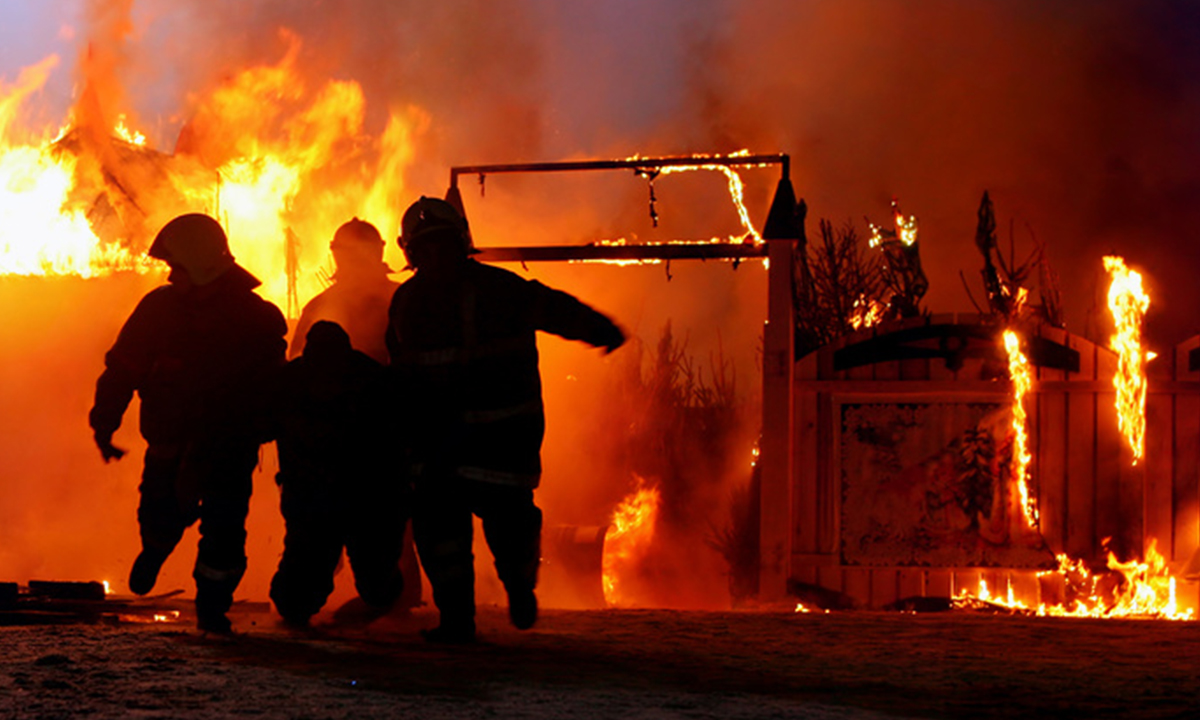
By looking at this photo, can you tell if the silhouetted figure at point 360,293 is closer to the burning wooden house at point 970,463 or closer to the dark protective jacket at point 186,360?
the dark protective jacket at point 186,360

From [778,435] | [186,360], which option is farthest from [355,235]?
→ [778,435]

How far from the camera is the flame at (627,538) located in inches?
876

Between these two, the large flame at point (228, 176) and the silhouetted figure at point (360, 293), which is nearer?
the silhouetted figure at point (360, 293)

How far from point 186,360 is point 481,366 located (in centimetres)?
139

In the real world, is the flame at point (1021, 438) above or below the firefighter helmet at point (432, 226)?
below

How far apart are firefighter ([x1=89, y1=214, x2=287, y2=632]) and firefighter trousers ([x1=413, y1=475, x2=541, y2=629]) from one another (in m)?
0.88

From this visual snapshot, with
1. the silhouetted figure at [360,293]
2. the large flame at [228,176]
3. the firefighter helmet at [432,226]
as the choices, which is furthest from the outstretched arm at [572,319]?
the large flame at [228,176]

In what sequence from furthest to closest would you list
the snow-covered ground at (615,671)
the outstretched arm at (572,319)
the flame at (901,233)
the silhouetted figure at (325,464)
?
the flame at (901,233), the silhouetted figure at (325,464), the outstretched arm at (572,319), the snow-covered ground at (615,671)

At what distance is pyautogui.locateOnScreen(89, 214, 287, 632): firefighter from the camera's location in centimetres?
692

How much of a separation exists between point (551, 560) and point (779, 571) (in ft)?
14.9

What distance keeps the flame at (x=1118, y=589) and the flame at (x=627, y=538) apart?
9084mm

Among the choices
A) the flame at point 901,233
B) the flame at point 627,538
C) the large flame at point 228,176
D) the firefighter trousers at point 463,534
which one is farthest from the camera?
the flame at point 627,538

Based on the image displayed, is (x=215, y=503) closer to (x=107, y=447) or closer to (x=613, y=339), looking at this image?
(x=107, y=447)

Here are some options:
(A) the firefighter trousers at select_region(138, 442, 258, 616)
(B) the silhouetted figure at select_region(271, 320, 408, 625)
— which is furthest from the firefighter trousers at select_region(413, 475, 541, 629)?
(A) the firefighter trousers at select_region(138, 442, 258, 616)
